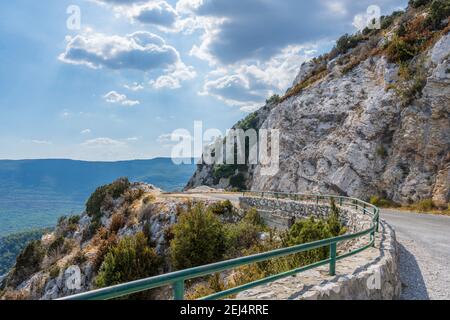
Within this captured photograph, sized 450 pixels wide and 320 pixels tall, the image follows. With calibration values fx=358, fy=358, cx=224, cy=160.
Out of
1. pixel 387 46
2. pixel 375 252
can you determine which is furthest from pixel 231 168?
pixel 375 252

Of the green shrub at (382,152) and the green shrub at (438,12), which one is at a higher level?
the green shrub at (438,12)

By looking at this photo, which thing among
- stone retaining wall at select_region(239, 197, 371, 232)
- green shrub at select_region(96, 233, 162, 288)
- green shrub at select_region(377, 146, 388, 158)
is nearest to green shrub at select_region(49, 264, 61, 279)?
green shrub at select_region(96, 233, 162, 288)

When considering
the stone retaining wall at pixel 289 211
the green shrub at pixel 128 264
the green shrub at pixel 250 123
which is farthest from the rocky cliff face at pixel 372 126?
the green shrub at pixel 250 123

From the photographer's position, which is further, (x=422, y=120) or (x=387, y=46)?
(x=387, y=46)

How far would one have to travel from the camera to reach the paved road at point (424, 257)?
27.0 feet

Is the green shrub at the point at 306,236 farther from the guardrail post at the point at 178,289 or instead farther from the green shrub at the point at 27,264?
the green shrub at the point at 27,264

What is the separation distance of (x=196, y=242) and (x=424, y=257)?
34.8 feet

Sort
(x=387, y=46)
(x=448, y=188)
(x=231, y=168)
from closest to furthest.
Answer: (x=448, y=188), (x=387, y=46), (x=231, y=168)

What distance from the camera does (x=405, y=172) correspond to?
84.7 ft

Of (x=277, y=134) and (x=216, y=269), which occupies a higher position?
(x=277, y=134)

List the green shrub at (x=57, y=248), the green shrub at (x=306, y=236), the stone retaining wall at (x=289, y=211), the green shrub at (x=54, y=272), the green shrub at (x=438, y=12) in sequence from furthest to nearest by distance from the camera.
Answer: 1. the green shrub at (x=57, y=248)
2. the green shrub at (x=438, y=12)
3. the green shrub at (x=54, y=272)
4. the stone retaining wall at (x=289, y=211)
5. the green shrub at (x=306, y=236)

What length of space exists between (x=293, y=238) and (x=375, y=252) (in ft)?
21.4

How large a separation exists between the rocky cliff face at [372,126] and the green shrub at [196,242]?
14.3 m

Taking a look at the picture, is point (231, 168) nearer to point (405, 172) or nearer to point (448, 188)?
point (405, 172)
